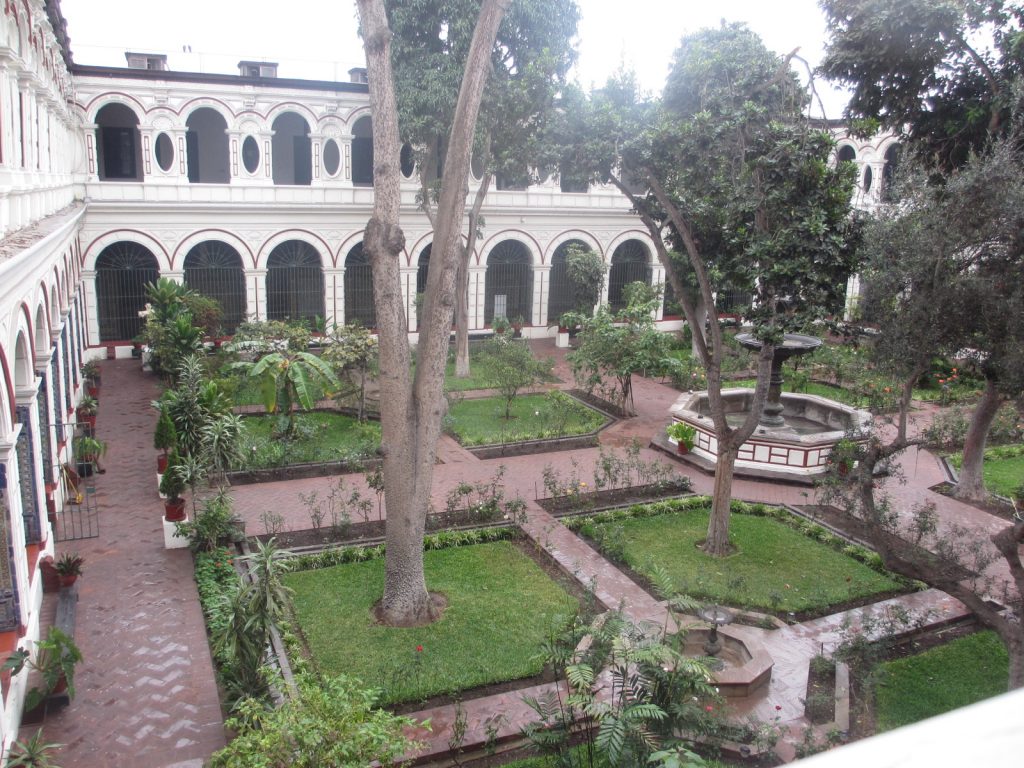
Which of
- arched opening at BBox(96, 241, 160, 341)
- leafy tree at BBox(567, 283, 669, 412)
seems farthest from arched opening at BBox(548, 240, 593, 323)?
arched opening at BBox(96, 241, 160, 341)

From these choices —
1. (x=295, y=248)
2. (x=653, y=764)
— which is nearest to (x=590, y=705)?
(x=653, y=764)

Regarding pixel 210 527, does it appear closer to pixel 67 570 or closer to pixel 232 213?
pixel 67 570

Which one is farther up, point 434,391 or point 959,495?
point 434,391

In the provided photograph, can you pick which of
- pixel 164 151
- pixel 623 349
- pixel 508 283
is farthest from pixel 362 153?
pixel 623 349

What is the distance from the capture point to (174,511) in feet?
33.9

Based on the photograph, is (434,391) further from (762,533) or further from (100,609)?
(762,533)

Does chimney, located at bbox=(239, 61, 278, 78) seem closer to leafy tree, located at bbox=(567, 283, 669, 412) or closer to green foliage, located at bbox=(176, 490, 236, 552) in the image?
leafy tree, located at bbox=(567, 283, 669, 412)

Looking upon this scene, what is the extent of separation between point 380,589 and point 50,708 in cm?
340

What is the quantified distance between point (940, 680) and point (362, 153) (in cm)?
1993

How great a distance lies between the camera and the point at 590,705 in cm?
563

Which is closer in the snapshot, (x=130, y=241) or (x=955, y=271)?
(x=955, y=271)

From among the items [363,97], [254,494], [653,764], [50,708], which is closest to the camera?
[653,764]

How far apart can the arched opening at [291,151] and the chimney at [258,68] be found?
1.46 meters

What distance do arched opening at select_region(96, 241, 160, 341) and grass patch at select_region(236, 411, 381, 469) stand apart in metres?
6.75
